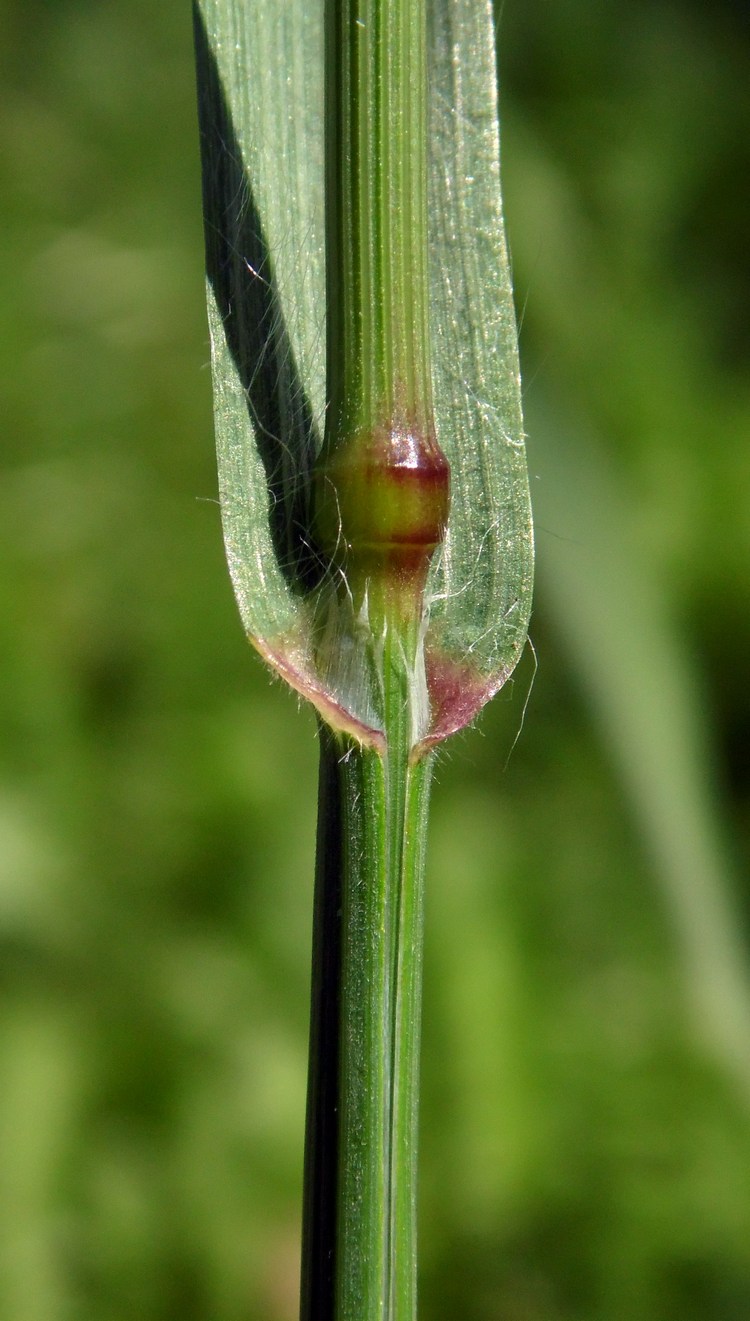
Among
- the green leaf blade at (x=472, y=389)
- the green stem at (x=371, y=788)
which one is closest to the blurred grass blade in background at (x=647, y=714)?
the green leaf blade at (x=472, y=389)

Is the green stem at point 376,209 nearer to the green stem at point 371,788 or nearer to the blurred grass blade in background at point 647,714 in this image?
the green stem at point 371,788

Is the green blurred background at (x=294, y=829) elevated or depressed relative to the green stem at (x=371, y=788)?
depressed

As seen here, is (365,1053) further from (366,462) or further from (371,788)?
(366,462)

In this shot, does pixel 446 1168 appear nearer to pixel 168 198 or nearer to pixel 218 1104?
pixel 218 1104

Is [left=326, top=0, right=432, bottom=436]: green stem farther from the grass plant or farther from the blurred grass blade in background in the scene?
the blurred grass blade in background

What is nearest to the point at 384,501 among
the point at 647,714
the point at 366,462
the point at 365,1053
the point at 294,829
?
the point at 366,462

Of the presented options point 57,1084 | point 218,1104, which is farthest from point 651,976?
point 57,1084

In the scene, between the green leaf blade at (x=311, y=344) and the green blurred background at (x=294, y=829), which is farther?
the green blurred background at (x=294, y=829)
